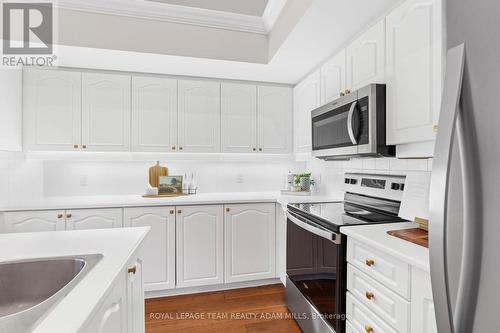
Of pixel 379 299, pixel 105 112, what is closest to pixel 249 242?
pixel 379 299

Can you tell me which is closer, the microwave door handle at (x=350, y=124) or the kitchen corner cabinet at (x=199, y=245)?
the microwave door handle at (x=350, y=124)

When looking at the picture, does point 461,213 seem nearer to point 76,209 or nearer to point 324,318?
point 324,318

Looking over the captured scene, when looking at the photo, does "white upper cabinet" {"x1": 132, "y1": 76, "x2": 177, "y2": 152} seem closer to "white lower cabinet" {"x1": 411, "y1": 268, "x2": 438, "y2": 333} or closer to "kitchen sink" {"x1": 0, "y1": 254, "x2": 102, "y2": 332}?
"kitchen sink" {"x1": 0, "y1": 254, "x2": 102, "y2": 332}

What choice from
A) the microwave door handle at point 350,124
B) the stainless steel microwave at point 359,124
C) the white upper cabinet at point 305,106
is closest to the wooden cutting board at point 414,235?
the stainless steel microwave at point 359,124

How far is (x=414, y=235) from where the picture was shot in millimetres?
1210

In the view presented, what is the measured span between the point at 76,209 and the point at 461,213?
8.34ft

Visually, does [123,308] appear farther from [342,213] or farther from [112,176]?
[112,176]

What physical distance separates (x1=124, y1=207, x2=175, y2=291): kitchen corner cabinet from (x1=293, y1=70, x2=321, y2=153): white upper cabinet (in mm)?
1457

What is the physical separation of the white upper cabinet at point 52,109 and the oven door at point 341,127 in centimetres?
222

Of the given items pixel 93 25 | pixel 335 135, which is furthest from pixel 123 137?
pixel 335 135

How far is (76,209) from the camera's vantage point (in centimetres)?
221

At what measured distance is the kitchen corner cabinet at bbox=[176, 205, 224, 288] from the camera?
2414mm

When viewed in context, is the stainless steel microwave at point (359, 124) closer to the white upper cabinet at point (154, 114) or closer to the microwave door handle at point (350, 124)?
the microwave door handle at point (350, 124)

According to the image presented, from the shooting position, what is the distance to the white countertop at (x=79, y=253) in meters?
0.59
